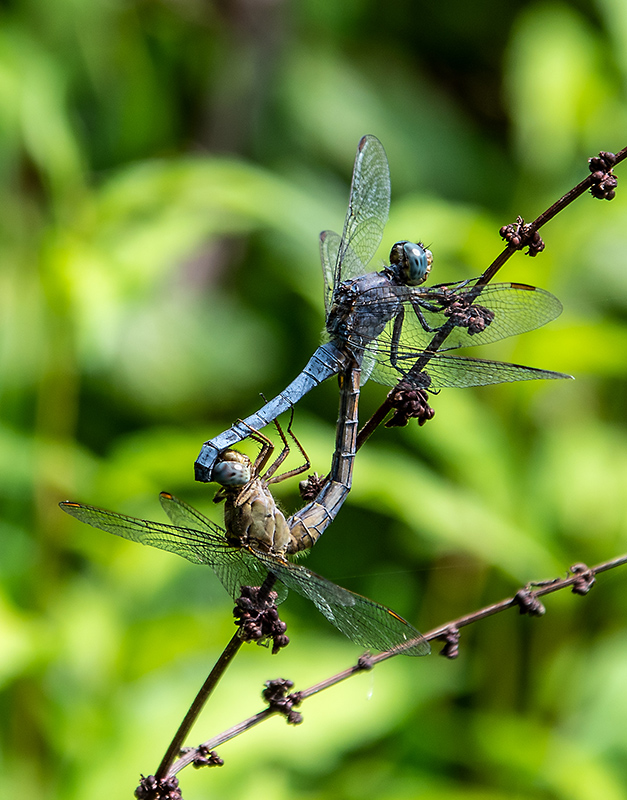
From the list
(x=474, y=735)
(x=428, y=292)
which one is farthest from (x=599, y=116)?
Result: (x=474, y=735)

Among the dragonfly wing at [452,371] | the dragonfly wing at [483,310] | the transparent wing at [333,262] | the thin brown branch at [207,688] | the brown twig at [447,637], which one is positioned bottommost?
the thin brown branch at [207,688]

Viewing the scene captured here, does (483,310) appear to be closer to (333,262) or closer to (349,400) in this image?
(349,400)

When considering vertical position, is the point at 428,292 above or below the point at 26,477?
above

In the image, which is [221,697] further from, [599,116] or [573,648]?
[599,116]

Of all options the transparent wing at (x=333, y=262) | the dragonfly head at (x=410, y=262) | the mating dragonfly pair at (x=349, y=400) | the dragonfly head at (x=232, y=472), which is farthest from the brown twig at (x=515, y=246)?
the transparent wing at (x=333, y=262)

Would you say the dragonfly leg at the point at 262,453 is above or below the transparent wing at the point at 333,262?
below

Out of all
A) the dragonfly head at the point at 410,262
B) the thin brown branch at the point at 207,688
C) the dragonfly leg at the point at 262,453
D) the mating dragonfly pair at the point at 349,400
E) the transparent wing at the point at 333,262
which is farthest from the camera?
the transparent wing at the point at 333,262

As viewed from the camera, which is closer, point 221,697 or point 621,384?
point 221,697

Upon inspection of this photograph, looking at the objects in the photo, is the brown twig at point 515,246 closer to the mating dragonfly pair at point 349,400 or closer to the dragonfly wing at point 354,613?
the mating dragonfly pair at point 349,400

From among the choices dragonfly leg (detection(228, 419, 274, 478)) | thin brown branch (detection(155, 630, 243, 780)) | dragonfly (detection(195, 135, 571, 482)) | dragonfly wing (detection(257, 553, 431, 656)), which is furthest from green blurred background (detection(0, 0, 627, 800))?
thin brown branch (detection(155, 630, 243, 780))
